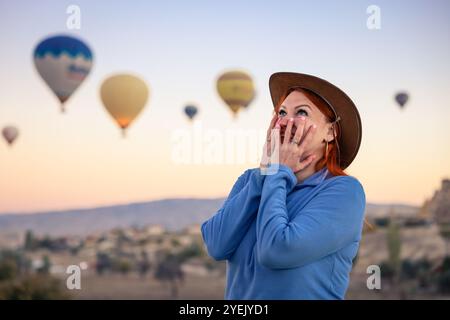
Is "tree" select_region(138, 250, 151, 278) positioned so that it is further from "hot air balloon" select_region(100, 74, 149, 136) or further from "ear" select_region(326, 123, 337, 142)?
"ear" select_region(326, 123, 337, 142)

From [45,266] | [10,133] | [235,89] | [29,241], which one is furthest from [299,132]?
[29,241]

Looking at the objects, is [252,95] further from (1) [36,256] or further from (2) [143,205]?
(2) [143,205]

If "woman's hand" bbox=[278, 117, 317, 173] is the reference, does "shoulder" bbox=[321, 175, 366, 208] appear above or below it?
below

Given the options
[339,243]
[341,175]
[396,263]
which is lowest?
[396,263]

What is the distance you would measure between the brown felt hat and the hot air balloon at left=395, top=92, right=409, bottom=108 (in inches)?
1216

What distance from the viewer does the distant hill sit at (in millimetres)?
55594

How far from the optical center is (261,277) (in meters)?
2.23

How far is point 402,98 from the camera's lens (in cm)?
A: 3325

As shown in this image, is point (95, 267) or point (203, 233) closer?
point (203, 233)

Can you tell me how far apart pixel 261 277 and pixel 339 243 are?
0.73 feet

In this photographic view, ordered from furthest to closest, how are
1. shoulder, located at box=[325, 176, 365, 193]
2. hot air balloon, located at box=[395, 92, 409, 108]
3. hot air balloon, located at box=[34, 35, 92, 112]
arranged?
hot air balloon, located at box=[395, 92, 409, 108]
hot air balloon, located at box=[34, 35, 92, 112]
shoulder, located at box=[325, 176, 365, 193]

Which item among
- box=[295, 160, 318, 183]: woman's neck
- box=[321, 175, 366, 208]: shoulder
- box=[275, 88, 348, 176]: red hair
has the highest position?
box=[275, 88, 348, 176]: red hair

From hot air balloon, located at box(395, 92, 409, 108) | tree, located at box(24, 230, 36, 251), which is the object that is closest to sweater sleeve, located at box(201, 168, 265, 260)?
hot air balloon, located at box(395, 92, 409, 108)
